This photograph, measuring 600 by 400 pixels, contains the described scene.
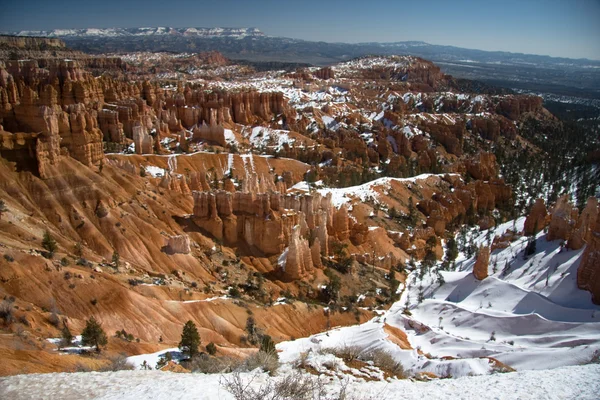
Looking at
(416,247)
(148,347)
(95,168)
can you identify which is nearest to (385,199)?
(416,247)

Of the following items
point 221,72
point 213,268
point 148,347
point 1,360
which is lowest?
point 213,268

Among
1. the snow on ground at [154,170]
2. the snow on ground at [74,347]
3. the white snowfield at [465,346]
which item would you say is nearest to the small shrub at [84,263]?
the snow on ground at [74,347]

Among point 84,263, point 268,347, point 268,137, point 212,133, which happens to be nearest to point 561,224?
point 268,347

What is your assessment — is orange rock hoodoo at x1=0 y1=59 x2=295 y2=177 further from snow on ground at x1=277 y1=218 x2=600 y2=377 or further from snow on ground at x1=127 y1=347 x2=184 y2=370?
snow on ground at x1=277 y1=218 x2=600 y2=377

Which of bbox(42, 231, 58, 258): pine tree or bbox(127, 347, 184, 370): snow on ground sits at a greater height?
bbox(42, 231, 58, 258): pine tree

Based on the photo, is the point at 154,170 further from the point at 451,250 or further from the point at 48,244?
the point at 451,250

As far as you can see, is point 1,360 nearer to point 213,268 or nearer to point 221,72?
point 213,268

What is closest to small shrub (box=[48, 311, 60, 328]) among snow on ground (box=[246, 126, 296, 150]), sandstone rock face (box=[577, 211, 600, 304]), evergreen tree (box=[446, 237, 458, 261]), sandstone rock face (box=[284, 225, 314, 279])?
sandstone rock face (box=[284, 225, 314, 279])

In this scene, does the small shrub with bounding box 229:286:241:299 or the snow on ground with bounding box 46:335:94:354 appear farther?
the small shrub with bounding box 229:286:241:299

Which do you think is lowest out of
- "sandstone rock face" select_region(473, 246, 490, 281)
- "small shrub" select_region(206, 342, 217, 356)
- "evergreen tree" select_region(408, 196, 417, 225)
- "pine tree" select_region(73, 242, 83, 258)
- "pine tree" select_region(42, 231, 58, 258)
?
"evergreen tree" select_region(408, 196, 417, 225)
